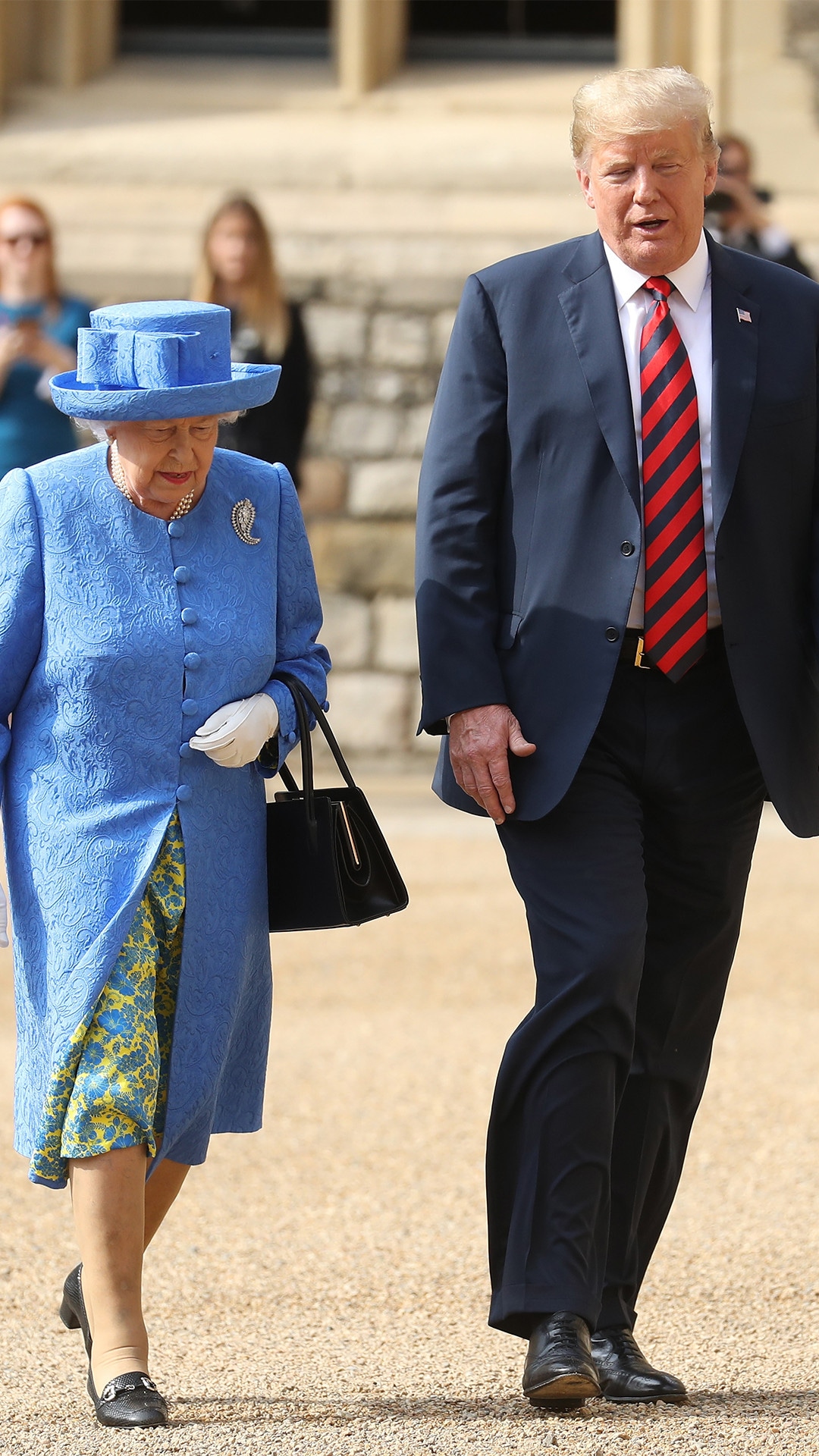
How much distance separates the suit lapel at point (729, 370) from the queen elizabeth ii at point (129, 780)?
0.66m

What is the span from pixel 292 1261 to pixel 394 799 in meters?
4.69

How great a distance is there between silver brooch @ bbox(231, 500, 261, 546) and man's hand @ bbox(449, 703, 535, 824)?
0.40 m

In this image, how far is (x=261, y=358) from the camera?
286 inches

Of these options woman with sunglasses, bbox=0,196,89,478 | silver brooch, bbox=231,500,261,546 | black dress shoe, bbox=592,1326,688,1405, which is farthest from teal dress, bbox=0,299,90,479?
black dress shoe, bbox=592,1326,688,1405

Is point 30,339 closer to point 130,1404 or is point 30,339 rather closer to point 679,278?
point 679,278

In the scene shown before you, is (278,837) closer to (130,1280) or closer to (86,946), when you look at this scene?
(86,946)

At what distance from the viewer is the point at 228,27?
9.91m

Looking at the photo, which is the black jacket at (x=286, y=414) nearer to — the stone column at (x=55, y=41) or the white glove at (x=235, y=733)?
the stone column at (x=55, y=41)

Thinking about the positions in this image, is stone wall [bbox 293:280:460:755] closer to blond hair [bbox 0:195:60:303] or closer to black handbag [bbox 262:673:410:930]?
blond hair [bbox 0:195:60:303]

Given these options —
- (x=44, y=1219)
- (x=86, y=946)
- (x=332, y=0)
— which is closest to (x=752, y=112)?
(x=332, y=0)

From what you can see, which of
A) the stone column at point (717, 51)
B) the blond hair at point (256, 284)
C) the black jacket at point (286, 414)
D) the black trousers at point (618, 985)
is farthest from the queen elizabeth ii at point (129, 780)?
the stone column at point (717, 51)

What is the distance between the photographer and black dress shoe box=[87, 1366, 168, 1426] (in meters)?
3.05

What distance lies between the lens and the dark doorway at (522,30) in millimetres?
9656

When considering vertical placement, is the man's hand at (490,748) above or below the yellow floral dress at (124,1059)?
above
